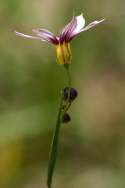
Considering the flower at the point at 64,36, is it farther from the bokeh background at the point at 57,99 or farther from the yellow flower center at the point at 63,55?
the bokeh background at the point at 57,99

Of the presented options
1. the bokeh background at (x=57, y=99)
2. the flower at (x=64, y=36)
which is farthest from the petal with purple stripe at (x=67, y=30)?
the bokeh background at (x=57, y=99)

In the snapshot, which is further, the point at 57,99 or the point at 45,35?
the point at 57,99

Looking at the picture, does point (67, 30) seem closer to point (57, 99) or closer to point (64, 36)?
point (64, 36)

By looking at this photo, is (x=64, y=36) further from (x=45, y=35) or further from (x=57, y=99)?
(x=57, y=99)

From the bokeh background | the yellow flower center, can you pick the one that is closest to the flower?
the yellow flower center

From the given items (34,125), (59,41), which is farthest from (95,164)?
(59,41)

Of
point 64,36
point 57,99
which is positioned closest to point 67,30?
point 64,36

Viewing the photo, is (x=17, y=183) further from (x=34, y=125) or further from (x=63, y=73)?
(x=63, y=73)

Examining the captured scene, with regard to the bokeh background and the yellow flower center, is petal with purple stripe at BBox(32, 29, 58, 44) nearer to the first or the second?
the yellow flower center
